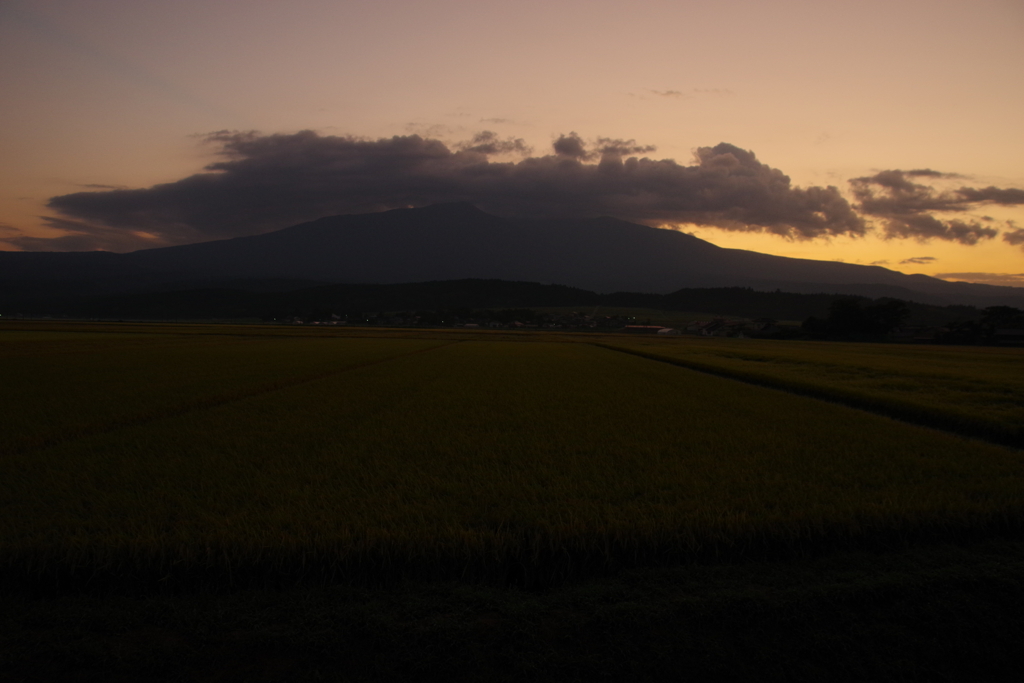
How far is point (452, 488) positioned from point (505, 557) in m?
1.45

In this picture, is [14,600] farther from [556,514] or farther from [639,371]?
[639,371]

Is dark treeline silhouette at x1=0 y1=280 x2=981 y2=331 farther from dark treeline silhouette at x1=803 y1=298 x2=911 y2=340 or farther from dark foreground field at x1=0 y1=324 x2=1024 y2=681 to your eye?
dark foreground field at x1=0 y1=324 x2=1024 y2=681

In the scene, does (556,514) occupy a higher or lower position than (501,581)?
higher

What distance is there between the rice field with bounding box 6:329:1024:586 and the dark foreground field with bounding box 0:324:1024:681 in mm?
28

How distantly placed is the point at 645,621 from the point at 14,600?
14.1 ft

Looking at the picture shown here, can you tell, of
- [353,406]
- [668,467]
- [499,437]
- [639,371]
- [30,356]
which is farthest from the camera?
[30,356]

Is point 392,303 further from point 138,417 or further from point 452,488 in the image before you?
point 452,488

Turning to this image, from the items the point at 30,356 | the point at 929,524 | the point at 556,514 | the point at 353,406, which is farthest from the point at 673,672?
the point at 30,356

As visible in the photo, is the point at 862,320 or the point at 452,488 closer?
the point at 452,488

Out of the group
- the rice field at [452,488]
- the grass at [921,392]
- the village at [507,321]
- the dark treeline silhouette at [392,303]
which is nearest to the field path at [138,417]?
the rice field at [452,488]

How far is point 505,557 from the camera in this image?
13.1 ft

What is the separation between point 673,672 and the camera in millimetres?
2998

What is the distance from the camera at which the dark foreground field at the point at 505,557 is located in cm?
311

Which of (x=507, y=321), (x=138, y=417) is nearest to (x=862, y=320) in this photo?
(x=507, y=321)
